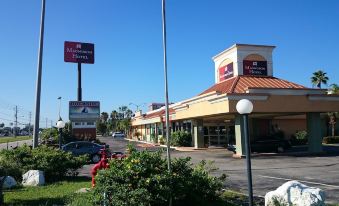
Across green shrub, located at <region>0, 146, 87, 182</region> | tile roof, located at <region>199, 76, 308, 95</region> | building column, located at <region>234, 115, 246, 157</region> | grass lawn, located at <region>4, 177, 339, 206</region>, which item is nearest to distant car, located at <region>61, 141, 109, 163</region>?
building column, located at <region>234, 115, 246, 157</region>

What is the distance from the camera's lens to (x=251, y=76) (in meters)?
33.4

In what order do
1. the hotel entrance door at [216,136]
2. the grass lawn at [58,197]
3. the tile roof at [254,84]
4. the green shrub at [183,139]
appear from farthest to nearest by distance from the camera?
the green shrub at [183,139], the hotel entrance door at [216,136], the tile roof at [254,84], the grass lawn at [58,197]

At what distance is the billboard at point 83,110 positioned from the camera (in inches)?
2042

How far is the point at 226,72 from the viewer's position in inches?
1379

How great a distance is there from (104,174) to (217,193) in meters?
3.40

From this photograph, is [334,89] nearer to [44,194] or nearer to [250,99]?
[250,99]

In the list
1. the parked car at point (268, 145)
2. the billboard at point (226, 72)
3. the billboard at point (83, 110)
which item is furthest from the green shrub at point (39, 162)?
the billboard at point (83, 110)

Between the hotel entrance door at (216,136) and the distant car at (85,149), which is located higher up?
the hotel entrance door at (216,136)

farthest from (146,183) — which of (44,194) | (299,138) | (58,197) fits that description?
(299,138)

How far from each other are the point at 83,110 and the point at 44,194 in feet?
131

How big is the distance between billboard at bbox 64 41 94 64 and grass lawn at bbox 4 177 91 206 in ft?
139

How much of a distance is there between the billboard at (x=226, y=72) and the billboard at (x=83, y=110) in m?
21.4

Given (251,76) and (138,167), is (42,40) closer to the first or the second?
(138,167)

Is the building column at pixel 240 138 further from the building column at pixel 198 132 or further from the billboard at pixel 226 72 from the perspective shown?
the building column at pixel 198 132
